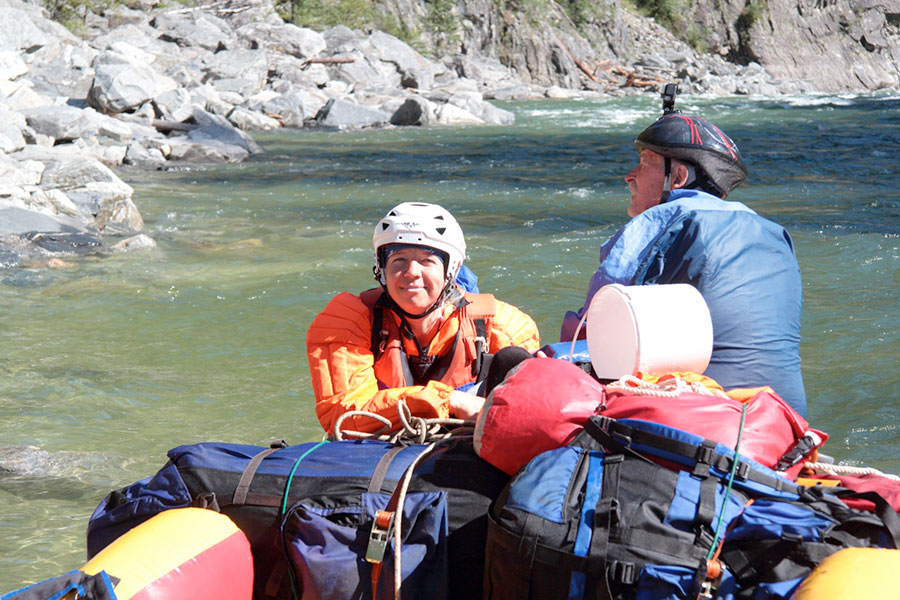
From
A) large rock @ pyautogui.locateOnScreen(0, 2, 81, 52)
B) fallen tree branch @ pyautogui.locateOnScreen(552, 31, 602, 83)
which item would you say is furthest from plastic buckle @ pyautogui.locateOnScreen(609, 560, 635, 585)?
fallen tree branch @ pyautogui.locateOnScreen(552, 31, 602, 83)

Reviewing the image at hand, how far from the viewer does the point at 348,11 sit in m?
36.5

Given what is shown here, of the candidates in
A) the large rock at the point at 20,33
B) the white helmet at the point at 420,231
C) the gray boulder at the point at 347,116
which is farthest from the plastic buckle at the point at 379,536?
the large rock at the point at 20,33

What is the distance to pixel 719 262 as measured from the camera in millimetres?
3322

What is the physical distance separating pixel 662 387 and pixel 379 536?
2.63 feet

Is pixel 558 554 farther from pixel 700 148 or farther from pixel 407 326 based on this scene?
pixel 700 148

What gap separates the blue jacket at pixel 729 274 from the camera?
128 inches

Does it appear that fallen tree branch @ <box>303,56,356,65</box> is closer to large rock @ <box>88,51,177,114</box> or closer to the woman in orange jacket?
large rock @ <box>88,51,177,114</box>

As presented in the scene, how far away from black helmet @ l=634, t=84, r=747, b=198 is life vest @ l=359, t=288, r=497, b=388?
970 mm

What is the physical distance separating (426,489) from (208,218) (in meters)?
9.98

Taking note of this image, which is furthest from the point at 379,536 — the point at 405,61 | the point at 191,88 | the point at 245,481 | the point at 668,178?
the point at 405,61

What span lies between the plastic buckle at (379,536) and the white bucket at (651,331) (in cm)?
86

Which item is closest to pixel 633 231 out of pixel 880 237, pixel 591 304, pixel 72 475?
pixel 591 304

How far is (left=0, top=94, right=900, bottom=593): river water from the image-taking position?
17.0ft

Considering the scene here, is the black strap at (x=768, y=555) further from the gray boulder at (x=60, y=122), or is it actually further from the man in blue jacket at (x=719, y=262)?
the gray boulder at (x=60, y=122)
